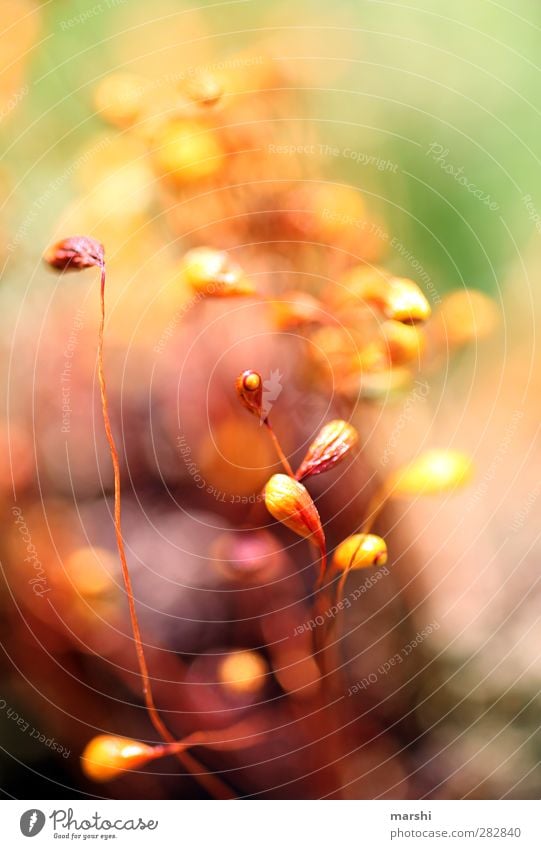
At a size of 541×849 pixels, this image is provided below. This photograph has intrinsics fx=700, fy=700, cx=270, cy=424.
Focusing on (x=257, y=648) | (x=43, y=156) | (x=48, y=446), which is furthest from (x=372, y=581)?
(x=43, y=156)

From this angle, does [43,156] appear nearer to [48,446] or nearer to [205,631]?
[48,446]

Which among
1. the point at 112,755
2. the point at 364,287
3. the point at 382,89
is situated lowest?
the point at 112,755

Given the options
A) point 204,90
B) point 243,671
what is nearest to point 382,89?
point 204,90

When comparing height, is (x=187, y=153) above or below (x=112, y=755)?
above

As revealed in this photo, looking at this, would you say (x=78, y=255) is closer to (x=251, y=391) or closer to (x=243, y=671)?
(x=251, y=391)

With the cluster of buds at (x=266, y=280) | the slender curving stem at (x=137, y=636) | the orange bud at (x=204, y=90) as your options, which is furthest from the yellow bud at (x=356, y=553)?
the orange bud at (x=204, y=90)
